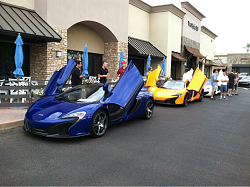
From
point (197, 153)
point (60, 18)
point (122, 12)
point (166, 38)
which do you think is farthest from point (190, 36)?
point (197, 153)

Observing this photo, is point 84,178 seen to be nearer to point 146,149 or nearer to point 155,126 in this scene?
point 146,149

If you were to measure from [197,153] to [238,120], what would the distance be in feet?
14.1

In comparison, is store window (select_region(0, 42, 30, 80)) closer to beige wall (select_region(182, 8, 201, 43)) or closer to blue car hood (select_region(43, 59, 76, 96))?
blue car hood (select_region(43, 59, 76, 96))

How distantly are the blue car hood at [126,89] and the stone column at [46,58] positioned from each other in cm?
701

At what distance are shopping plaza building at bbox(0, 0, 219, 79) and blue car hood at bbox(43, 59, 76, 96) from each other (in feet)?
14.3

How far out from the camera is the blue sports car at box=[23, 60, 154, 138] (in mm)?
4676

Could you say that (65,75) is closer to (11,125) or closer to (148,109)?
(11,125)

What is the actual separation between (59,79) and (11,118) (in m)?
1.69

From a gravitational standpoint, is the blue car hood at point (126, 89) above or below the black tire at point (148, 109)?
above

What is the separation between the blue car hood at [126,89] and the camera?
225 inches

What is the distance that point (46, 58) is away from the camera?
11.8 metres

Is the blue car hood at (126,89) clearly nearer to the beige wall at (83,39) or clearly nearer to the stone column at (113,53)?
the beige wall at (83,39)

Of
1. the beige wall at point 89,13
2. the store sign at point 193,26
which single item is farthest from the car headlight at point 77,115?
the store sign at point 193,26

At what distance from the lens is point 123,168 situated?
3699 millimetres
